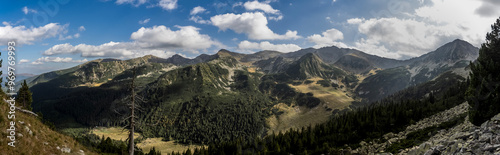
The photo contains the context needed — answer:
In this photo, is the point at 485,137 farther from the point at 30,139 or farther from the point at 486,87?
the point at 30,139

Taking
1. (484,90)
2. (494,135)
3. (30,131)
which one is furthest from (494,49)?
(30,131)

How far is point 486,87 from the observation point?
34.0 m

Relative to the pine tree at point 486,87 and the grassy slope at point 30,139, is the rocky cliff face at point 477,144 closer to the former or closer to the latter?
the pine tree at point 486,87

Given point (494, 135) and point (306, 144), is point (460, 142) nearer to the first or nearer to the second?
point (494, 135)

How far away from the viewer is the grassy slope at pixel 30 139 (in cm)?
2194

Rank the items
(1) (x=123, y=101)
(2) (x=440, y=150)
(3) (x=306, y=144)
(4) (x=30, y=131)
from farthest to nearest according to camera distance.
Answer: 1. (3) (x=306, y=144)
2. (4) (x=30, y=131)
3. (2) (x=440, y=150)
4. (1) (x=123, y=101)

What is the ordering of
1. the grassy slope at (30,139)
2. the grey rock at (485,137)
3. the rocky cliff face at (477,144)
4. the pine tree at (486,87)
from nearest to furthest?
the rocky cliff face at (477,144) → the grey rock at (485,137) → the grassy slope at (30,139) → the pine tree at (486,87)

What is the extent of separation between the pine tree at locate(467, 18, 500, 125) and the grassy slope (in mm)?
63672

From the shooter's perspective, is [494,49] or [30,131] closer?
[30,131]

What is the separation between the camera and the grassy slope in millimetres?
21938

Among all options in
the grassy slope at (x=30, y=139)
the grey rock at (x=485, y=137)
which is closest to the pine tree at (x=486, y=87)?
the grey rock at (x=485, y=137)

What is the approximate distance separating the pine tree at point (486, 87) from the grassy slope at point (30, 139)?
6367cm

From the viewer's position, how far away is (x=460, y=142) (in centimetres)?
2225

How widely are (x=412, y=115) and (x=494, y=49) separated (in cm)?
4885
